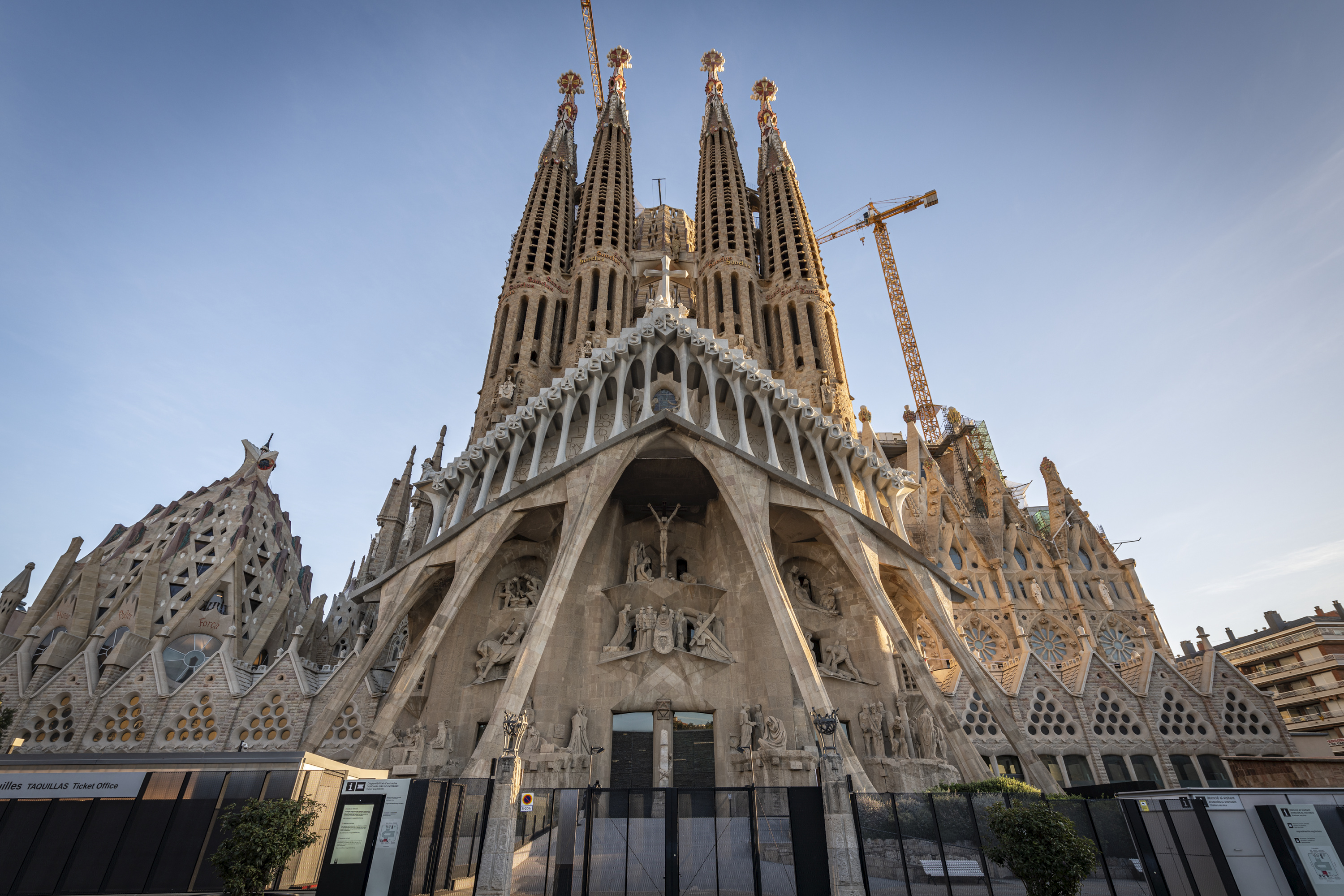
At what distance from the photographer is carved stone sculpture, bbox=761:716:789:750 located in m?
18.6

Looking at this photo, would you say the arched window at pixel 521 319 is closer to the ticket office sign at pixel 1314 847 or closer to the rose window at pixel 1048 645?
the rose window at pixel 1048 645

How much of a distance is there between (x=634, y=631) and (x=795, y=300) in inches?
787

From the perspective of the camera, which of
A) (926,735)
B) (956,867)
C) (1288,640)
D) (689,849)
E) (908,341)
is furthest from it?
(908,341)

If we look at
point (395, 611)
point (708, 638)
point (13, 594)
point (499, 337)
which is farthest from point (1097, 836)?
point (13, 594)

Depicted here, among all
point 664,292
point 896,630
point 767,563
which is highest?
point 664,292

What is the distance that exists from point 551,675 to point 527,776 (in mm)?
3463

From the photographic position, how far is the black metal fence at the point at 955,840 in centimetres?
974

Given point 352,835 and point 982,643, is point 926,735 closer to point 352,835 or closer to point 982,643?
point 982,643

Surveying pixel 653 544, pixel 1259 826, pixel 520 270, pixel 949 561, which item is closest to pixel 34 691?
pixel 653 544

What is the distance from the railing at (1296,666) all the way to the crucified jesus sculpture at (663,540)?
3814cm

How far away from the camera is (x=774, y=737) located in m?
18.9

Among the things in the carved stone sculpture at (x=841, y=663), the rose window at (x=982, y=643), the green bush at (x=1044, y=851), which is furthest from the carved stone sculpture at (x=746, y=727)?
the rose window at (x=982, y=643)

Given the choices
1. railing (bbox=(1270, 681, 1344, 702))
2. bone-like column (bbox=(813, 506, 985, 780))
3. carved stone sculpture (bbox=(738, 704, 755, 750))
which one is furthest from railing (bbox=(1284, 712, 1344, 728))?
carved stone sculpture (bbox=(738, 704, 755, 750))

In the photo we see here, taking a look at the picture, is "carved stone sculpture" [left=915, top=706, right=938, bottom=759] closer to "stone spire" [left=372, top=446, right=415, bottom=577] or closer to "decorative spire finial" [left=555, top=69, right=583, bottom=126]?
"stone spire" [left=372, top=446, right=415, bottom=577]
